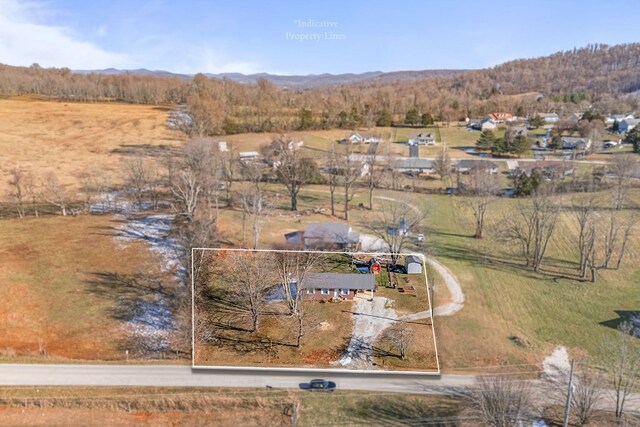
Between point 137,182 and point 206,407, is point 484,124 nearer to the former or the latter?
point 137,182

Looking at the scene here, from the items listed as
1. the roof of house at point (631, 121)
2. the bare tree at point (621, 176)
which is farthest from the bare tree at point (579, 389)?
the roof of house at point (631, 121)

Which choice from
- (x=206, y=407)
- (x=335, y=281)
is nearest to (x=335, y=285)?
(x=335, y=281)

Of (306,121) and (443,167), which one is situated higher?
(306,121)

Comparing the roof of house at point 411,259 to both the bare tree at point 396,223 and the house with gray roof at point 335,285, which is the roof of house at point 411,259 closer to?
the house with gray roof at point 335,285

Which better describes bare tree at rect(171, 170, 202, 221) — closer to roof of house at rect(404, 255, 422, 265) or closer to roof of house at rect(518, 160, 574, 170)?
roof of house at rect(404, 255, 422, 265)

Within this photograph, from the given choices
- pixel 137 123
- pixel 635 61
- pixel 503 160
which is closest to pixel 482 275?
pixel 503 160

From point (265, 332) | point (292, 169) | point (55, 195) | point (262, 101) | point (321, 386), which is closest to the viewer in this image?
point (265, 332)
